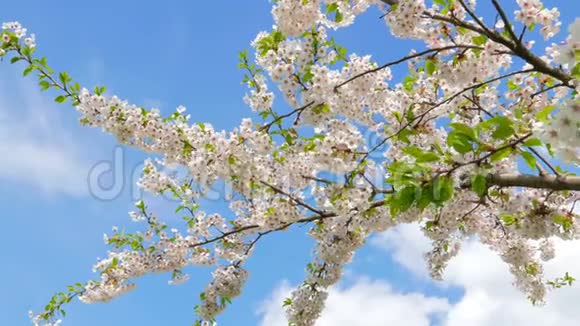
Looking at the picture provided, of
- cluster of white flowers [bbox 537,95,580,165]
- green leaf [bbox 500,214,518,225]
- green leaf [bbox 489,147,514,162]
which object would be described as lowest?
cluster of white flowers [bbox 537,95,580,165]

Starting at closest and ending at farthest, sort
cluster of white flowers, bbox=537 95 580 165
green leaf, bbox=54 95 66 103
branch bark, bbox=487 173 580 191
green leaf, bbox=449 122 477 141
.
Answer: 1. cluster of white flowers, bbox=537 95 580 165
2. green leaf, bbox=449 122 477 141
3. branch bark, bbox=487 173 580 191
4. green leaf, bbox=54 95 66 103

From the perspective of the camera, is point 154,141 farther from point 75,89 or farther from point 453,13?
point 453,13

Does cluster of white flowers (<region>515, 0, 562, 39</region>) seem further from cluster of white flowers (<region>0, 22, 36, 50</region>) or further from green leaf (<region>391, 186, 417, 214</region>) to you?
cluster of white flowers (<region>0, 22, 36, 50</region>)

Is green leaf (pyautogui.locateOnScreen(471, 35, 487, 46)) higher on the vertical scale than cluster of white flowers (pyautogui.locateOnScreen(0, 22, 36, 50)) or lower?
lower

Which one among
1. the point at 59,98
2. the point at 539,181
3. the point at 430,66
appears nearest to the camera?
the point at 539,181

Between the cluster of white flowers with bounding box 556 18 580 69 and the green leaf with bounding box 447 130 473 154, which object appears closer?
the cluster of white flowers with bounding box 556 18 580 69

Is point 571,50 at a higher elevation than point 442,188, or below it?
higher

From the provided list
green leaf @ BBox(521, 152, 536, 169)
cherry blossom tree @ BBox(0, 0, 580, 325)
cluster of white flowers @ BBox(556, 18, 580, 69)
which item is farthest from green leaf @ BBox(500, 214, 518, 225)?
cluster of white flowers @ BBox(556, 18, 580, 69)

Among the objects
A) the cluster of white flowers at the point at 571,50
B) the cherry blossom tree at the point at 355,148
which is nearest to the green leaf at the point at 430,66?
the cherry blossom tree at the point at 355,148

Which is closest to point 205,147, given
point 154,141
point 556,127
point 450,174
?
point 154,141

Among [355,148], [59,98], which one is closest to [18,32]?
[59,98]

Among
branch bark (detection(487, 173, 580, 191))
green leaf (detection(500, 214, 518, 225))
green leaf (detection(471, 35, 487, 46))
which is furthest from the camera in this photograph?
green leaf (detection(500, 214, 518, 225))

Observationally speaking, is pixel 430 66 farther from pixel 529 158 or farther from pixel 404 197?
pixel 404 197

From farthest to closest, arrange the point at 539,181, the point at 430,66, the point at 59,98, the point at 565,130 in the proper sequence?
the point at 59,98 < the point at 430,66 < the point at 539,181 < the point at 565,130
